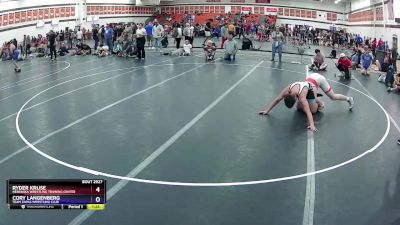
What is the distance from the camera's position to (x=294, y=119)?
10.2m

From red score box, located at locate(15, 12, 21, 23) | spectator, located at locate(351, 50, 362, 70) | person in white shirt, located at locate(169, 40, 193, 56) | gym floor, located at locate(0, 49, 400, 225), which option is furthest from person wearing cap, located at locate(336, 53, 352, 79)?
red score box, located at locate(15, 12, 21, 23)

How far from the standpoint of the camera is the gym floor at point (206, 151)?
554 centimetres

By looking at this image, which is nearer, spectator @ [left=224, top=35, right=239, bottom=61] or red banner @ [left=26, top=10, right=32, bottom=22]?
spectator @ [left=224, top=35, right=239, bottom=61]

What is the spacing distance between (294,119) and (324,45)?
87.0ft

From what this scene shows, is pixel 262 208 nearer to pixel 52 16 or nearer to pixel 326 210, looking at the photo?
pixel 326 210

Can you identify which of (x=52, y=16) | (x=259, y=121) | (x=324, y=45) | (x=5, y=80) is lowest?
(x=259, y=121)

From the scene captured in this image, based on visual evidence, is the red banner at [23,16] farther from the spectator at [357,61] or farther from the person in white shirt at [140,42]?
the spectator at [357,61]

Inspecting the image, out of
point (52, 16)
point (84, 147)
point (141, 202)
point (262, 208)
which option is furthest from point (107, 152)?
point (52, 16)

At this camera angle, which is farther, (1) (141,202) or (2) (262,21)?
(2) (262,21)

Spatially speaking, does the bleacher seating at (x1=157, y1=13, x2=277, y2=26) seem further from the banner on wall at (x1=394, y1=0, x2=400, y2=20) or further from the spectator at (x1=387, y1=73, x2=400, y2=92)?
the spectator at (x1=387, y1=73, x2=400, y2=92)

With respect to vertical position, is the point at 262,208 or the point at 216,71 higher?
the point at 216,71

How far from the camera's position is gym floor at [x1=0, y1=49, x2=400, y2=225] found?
5.54m
